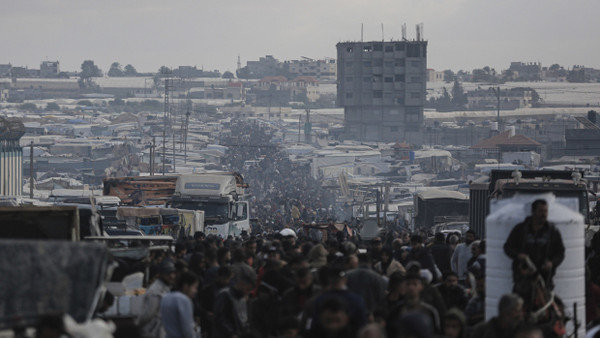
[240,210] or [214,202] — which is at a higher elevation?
[214,202]

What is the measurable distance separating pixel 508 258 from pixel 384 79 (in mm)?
150552

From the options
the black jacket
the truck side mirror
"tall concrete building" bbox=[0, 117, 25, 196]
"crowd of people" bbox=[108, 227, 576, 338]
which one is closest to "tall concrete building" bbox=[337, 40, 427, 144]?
"tall concrete building" bbox=[0, 117, 25, 196]

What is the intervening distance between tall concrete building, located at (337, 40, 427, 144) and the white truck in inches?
4703

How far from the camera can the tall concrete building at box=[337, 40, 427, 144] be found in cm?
15950

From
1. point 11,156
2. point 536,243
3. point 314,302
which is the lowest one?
point 11,156

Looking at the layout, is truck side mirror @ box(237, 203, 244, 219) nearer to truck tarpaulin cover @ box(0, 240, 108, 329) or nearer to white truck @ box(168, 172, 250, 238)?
white truck @ box(168, 172, 250, 238)

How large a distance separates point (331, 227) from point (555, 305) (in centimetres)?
2384

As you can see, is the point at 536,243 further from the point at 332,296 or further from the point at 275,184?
the point at 275,184

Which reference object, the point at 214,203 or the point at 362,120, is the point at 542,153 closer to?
the point at 362,120

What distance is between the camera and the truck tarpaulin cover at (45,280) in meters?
9.45

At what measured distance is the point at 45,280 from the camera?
948cm

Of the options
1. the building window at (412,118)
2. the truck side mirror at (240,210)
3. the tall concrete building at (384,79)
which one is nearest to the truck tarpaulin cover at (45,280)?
the truck side mirror at (240,210)

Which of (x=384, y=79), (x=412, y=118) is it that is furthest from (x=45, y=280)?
(x=412, y=118)

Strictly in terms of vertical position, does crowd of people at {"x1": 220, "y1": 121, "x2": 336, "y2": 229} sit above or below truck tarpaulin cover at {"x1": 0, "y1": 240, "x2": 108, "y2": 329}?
below
